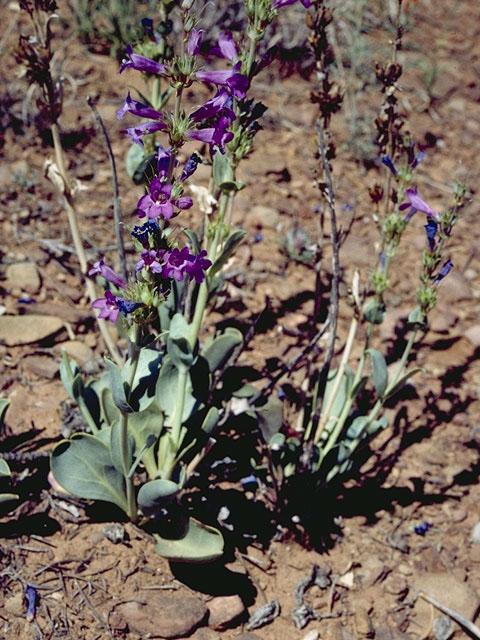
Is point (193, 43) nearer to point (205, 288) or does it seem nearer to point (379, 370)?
point (205, 288)

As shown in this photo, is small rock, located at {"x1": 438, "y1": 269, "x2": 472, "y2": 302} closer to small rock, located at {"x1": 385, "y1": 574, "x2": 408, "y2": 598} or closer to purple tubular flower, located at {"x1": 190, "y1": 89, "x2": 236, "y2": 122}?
small rock, located at {"x1": 385, "y1": 574, "x2": 408, "y2": 598}

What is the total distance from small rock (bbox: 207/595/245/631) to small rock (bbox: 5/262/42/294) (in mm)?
2312

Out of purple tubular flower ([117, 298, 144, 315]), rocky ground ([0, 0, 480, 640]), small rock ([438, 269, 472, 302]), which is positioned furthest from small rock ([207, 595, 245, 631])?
small rock ([438, 269, 472, 302])

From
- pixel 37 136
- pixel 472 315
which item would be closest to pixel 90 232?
pixel 37 136

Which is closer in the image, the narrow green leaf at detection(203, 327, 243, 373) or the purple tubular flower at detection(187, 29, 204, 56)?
the purple tubular flower at detection(187, 29, 204, 56)

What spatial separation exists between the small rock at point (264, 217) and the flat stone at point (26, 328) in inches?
73.0

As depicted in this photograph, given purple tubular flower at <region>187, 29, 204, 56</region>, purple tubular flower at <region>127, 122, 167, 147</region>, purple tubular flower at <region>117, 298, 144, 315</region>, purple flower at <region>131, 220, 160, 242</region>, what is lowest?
purple tubular flower at <region>117, 298, 144, 315</region>

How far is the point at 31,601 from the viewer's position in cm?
268

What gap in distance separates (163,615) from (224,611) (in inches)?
10.8

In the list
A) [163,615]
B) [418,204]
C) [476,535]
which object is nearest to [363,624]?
[476,535]

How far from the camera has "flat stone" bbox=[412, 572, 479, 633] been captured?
123 inches

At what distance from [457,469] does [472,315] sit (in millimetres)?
1442

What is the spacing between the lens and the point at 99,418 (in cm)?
316

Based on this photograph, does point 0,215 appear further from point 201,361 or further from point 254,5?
point 254,5
